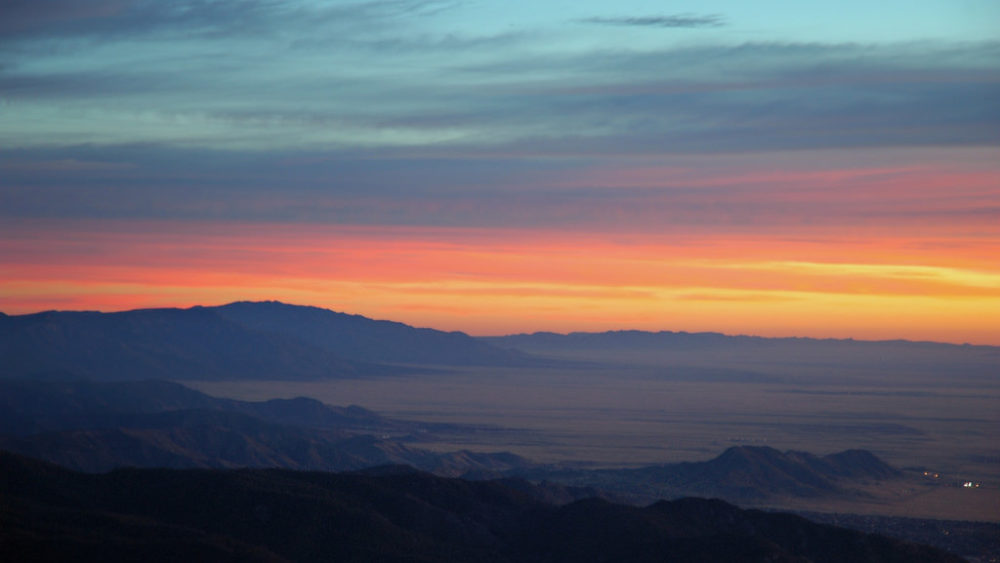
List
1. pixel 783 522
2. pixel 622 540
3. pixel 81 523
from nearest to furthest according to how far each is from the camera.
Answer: pixel 81 523 → pixel 622 540 → pixel 783 522

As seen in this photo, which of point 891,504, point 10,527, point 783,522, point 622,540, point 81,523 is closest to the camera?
point 10,527

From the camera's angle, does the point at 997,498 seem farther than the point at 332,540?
Yes

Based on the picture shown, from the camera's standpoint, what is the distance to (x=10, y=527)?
3219 inches

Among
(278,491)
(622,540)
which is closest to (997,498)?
(622,540)

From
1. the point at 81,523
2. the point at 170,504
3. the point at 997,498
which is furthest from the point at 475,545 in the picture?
the point at 997,498

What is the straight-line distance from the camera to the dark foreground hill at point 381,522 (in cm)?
9106

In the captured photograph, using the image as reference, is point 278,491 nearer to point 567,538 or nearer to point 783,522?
point 567,538

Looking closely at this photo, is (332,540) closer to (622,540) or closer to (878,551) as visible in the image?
(622,540)

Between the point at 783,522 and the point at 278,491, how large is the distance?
4778cm

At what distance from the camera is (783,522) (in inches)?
4301

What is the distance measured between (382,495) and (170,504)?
19902 millimetres

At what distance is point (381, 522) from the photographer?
100 m

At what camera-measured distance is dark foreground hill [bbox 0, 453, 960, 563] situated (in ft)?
299

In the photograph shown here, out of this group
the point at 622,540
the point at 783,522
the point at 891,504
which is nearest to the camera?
the point at 622,540
